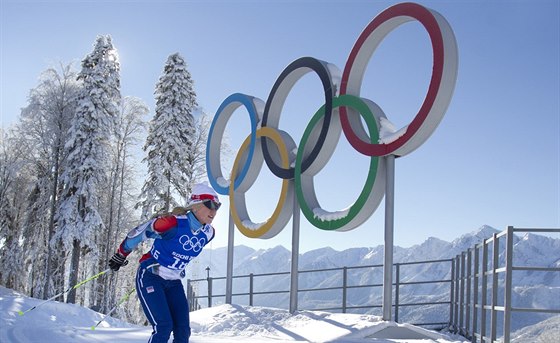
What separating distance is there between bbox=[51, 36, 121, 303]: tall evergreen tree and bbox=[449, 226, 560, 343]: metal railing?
54.7 ft

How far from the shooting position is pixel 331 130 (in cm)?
1144

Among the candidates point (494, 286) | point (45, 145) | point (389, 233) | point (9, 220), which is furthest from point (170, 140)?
point (494, 286)

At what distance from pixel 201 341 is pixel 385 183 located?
3961 millimetres

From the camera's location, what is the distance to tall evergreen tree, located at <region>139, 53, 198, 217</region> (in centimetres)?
2527

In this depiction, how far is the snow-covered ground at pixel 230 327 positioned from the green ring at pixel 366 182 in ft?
5.36

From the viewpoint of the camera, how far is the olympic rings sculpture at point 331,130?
30.1 ft

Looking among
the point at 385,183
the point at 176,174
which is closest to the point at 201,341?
the point at 385,183

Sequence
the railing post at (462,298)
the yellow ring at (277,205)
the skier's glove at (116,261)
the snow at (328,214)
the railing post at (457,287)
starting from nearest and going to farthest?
the skier's glove at (116,261), the snow at (328,214), the railing post at (462,298), the railing post at (457,287), the yellow ring at (277,205)

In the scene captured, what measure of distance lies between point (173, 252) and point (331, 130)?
6.56 m

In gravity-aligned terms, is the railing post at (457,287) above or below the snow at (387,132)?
below

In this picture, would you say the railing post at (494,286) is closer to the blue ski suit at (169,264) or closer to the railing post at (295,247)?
the blue ski suit at (169,264)

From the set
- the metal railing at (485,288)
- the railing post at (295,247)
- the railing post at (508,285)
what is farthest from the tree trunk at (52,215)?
the railing post at (508,285)

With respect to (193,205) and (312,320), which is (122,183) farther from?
(193,205)

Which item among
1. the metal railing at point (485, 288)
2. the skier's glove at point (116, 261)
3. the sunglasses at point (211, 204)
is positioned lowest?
the metal railing at point (485, 288)
